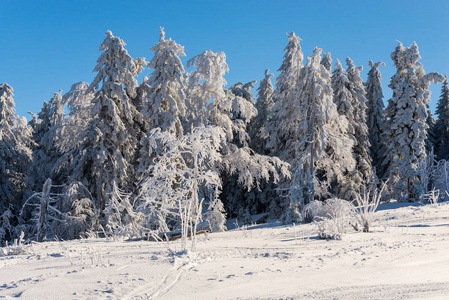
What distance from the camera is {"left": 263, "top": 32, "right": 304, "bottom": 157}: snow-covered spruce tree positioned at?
19.3 meters

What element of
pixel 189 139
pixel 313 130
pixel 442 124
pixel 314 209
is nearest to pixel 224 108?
pixel 189 139

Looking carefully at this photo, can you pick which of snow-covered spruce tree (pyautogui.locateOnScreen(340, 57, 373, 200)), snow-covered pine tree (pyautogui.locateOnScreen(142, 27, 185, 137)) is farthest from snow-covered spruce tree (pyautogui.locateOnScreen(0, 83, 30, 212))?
snow-covered spruce tree (pyautogui.locateOnScreen(340, 57, 373, 200))

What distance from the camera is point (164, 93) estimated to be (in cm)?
1633

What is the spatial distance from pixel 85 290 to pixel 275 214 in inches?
790

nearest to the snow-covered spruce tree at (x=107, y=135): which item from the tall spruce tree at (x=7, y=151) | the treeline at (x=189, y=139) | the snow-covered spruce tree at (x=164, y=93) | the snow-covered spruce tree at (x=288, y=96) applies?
the treeline at (x=189, y=139)

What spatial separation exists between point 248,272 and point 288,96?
1562 cm

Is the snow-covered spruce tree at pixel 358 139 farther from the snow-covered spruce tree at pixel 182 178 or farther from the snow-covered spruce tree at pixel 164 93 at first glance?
the snow-covered spruce tree at pixel 164 93

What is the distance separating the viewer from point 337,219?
8172mm

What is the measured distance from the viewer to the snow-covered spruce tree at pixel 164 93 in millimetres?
16406

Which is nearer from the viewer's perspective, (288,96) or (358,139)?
(288,96)

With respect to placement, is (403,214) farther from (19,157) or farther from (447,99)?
(447,99)

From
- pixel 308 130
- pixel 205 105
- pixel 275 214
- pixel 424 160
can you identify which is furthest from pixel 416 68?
pixel 205 105

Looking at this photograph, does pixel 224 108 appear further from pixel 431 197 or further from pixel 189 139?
pixel 431 197

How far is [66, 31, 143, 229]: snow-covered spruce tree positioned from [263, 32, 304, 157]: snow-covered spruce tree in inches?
328
